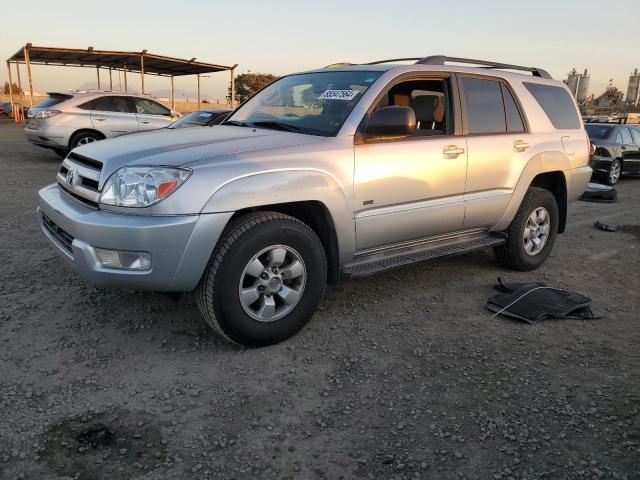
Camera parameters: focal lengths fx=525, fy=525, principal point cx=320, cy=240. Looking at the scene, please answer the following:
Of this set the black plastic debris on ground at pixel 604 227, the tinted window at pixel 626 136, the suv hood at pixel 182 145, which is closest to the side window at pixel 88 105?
the suv hood at pixel 182 145

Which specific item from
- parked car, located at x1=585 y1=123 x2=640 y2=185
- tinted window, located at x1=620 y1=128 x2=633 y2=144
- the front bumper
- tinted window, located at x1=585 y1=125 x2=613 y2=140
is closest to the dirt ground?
the front bumper

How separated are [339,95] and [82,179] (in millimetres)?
1860

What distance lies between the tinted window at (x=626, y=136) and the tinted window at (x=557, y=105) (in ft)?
28.3

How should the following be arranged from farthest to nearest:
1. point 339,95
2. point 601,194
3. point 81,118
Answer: point 81,118 → point 601,194 → point 339,95

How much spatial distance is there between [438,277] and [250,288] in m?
2.25

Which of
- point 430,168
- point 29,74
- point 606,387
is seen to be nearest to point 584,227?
point 430,168

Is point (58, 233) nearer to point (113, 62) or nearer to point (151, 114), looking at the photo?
point (151, 114)

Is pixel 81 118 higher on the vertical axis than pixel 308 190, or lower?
higher

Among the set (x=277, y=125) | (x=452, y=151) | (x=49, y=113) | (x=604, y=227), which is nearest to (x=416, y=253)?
(x=452, y=151)

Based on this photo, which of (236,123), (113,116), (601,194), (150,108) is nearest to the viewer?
(236,123)

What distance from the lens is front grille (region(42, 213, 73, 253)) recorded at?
3252mm

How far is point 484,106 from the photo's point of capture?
4.55m

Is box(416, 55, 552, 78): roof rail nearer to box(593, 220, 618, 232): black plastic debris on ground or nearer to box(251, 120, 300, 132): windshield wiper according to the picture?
box(251, 120, 300, 132): windshield wiper

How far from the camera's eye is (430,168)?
13.1 feet
